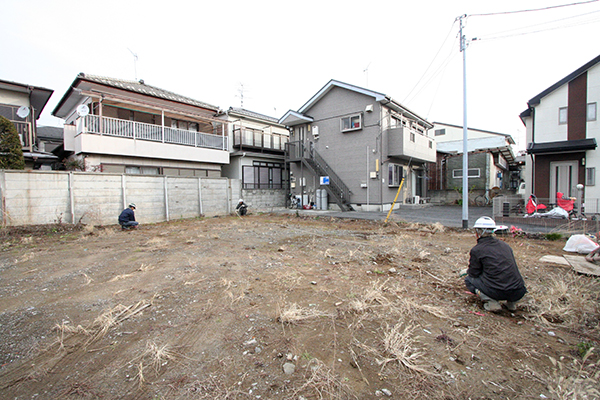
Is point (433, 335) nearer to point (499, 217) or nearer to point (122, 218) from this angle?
point (499, 217)

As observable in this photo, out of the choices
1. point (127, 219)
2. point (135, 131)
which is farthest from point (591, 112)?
point (135, 131)

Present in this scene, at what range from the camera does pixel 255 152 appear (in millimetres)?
18766

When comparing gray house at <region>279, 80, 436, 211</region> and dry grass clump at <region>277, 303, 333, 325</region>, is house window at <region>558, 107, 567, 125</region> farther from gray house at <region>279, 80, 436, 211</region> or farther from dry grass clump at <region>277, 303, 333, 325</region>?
dry grass clump at <region>277, 303, 333, 325</region>

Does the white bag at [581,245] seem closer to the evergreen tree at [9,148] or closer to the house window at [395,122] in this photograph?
the house window at [395,122]

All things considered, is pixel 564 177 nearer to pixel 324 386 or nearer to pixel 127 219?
pixel 324 386

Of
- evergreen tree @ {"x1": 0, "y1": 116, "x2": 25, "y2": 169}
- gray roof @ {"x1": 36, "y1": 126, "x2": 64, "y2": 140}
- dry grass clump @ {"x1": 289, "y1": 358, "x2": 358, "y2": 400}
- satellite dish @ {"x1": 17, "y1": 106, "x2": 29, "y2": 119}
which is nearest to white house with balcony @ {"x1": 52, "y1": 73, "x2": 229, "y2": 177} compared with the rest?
satellite dish @ {"x1": 17, "y1": 106, "x2": 29, "y2": 119}

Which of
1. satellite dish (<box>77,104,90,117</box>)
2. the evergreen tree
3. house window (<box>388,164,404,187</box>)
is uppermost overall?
satellite dish (<box>77,104,90,117</box>)

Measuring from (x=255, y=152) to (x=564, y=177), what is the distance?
1636 cm

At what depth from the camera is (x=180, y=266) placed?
512 centimetres

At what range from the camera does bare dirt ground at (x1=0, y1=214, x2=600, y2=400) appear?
2.08 m

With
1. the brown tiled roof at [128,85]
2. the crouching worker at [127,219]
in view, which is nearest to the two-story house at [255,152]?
the brown tiled roof at [128,85]

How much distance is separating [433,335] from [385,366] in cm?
80

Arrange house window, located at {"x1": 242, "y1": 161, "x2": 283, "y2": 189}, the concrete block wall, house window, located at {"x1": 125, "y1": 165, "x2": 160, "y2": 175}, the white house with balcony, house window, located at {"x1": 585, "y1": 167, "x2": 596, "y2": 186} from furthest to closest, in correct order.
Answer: house window, located at {"x1": 242, "y1": 161, "x2": 283, "y2": 189}
house window, located at {"x1": 125, "y1": 165, "x2": 160, "y2": 175}
the white house with balcony
house window, located at {"x1": 585, "y1": 167, "x2": 596, "y2": 186}
the concrete block wall

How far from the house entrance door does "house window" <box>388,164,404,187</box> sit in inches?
272
